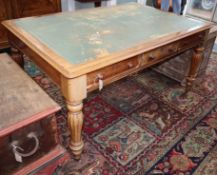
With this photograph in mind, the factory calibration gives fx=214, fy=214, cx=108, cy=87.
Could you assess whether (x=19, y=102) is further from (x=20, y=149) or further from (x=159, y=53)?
(x=159, y=53)

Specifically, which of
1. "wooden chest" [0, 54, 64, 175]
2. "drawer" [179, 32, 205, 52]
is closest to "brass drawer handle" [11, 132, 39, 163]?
"wooden chest" [0, 54, 64, 175]

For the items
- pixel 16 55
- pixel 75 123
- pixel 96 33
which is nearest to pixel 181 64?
pixel 96 33

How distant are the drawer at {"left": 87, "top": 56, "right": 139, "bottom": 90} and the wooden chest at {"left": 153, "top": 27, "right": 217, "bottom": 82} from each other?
1.02 m

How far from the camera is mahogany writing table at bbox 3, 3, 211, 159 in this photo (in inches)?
42.2

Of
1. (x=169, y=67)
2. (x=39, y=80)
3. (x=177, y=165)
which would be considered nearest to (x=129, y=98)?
(x=169, y=67)

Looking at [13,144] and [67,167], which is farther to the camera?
[67,167]

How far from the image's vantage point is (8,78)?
126 cm

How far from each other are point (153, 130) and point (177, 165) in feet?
1.14

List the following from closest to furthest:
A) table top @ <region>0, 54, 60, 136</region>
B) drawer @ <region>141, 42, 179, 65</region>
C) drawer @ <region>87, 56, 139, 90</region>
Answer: table top @ <region>0, 54, 60, 136</region> < drawer @ <region>87, 56, 139, 90</region> < drawer @ <region>141, 42, 179, 65</region>

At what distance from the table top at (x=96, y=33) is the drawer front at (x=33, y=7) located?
1237mm

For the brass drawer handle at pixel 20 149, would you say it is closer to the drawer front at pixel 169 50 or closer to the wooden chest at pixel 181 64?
the drawer front at pixel 169 50

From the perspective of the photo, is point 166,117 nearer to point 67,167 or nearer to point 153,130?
point 153,130

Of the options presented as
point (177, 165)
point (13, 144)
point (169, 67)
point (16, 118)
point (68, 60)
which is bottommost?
point (177, 165)

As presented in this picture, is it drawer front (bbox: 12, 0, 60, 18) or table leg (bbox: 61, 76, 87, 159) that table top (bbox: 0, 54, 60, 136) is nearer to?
table leg (bbox: 61, 76, 87, 159)
